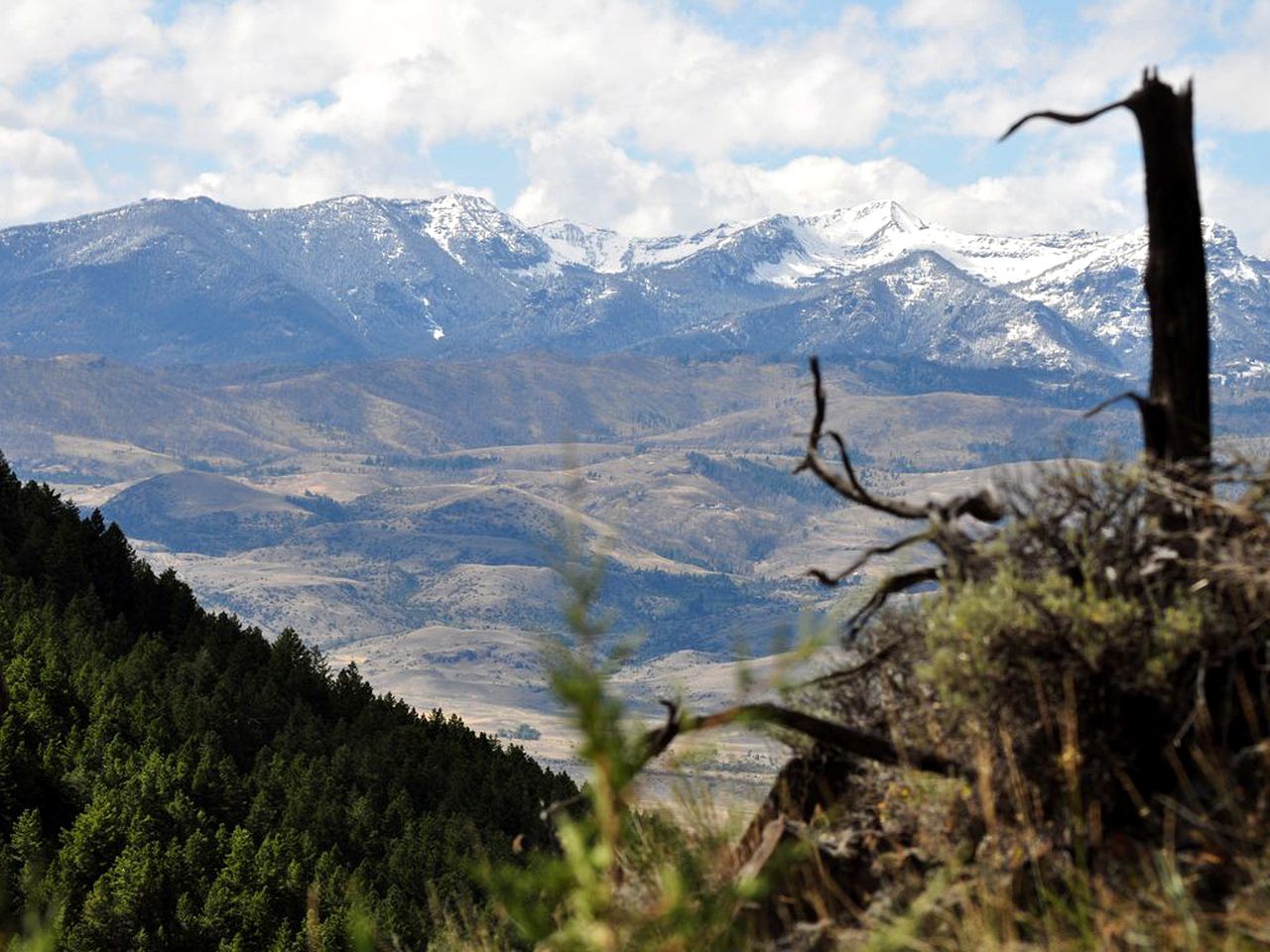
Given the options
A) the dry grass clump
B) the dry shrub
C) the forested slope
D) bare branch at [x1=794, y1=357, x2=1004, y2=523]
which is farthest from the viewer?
the forested slope

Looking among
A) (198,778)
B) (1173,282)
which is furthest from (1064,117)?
(198,778)

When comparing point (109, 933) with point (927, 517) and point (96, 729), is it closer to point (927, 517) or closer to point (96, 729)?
point (96, 729)

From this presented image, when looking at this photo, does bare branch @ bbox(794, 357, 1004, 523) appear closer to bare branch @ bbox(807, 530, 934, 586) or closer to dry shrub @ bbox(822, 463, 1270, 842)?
bare branch @ bbox(807, 530, 934, 586)

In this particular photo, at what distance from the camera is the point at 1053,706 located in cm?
923

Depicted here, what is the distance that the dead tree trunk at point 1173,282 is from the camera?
35.4 ft

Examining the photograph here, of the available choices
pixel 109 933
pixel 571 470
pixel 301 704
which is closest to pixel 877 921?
pixel 571 470

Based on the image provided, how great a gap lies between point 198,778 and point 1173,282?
139 feet

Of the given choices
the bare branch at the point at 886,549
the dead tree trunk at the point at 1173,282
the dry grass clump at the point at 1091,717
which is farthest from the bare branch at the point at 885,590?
the dead tree trunk at the point at 1173,282

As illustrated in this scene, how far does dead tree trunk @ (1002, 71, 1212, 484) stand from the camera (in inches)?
424

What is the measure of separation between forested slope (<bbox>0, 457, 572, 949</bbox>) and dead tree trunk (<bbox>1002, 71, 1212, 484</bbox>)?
1281 cm

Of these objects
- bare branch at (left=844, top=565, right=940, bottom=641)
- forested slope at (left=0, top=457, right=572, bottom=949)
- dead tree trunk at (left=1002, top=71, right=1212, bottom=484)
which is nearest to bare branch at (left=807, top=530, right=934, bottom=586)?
bare branch at (left=844, top=565, right=940, bottom=641)

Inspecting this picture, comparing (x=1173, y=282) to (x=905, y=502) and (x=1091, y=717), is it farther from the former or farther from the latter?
(x=1091, y=717)

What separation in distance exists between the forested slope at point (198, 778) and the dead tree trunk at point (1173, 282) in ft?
42.0

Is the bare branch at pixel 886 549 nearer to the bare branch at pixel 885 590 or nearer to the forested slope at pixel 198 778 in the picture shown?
the bare branch at pixel 885 590
